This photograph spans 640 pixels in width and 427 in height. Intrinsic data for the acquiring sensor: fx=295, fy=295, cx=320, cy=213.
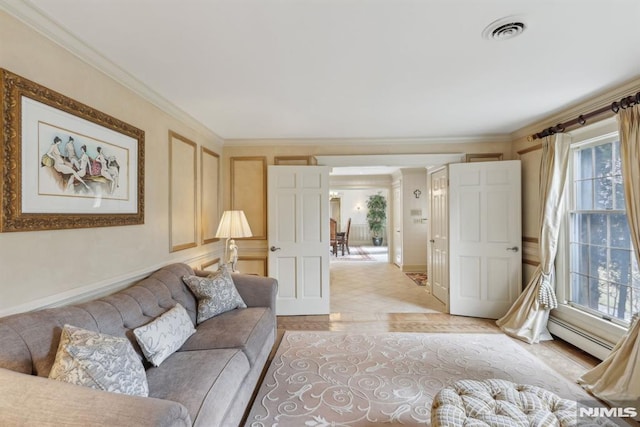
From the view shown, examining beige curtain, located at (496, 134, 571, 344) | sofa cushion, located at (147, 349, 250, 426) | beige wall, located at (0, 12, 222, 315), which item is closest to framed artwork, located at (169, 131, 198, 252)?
beige wall, located at (0, 12, 222, 315)

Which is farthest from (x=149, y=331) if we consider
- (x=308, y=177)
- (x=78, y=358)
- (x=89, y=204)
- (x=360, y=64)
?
(x=308, y=177)

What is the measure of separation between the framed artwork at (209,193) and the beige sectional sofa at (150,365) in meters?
0.97

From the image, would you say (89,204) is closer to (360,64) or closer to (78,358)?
(78,358)

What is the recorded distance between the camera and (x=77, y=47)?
5.88 ft

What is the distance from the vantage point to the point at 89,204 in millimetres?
1906

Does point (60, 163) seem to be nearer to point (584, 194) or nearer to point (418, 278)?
point (584, 194)

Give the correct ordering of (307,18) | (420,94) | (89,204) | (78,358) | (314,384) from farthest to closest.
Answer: (420,94) → (314,384) → (89,204) → (307,18) → (78,358)

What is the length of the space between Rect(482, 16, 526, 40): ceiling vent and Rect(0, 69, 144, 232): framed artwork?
2.47 m

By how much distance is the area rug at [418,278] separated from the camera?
18.6 ft

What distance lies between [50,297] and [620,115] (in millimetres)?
4147

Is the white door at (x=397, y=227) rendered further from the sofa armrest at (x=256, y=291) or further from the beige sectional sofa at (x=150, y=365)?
the beige sectional sofa at (x=150, y=365)

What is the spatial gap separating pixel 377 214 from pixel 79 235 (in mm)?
10398

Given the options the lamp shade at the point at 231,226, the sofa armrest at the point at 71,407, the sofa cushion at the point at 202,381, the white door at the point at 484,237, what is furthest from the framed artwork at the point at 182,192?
the white door at the point at 484,237

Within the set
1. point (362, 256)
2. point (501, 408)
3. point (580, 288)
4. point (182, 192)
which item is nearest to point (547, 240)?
point (580, 288)
